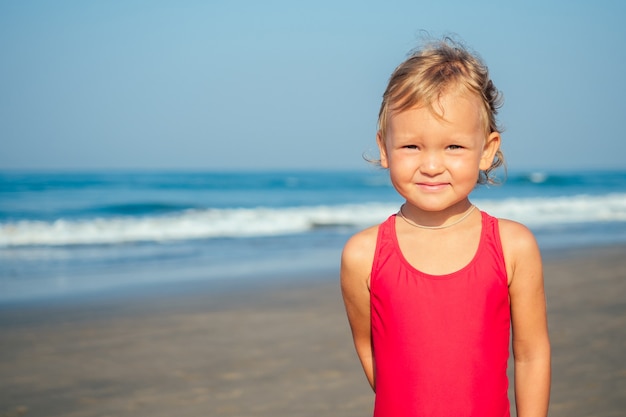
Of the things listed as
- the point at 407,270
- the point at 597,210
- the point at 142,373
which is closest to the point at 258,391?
the point at 142,373

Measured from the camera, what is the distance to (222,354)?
5.19m

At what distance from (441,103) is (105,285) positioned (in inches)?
270

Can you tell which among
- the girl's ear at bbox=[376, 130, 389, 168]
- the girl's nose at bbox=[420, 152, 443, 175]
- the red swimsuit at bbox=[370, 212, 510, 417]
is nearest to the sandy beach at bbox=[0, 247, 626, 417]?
the red swimsuit at bbox=[370, 212, 510, 417]

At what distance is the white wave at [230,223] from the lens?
1431 cm

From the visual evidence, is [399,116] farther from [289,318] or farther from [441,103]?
[289,318]

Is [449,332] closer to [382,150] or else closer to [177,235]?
[382,150]

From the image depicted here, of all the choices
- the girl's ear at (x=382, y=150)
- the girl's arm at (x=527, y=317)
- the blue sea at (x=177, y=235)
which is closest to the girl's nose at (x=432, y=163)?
the girl's ear at (x=382, y=150)

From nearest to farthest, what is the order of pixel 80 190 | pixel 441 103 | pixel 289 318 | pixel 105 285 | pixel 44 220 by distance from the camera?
pixel 441 103, pixel 289 318, pixel 105 285, pixel 44 220, pixel 80 190

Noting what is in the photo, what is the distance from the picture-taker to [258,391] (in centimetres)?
438

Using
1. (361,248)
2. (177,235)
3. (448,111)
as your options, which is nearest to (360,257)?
(361,248)

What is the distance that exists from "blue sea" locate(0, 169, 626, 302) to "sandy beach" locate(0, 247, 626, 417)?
127 cm

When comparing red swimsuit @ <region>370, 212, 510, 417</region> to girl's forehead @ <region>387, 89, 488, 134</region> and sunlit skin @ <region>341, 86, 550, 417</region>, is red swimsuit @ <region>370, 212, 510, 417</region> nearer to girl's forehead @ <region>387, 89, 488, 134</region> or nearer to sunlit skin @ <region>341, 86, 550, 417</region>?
sunlit skin @ <region>341, 86, 550, 417</region>

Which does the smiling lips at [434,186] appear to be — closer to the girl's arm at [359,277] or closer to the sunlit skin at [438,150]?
the sunlit skin at [438,150]

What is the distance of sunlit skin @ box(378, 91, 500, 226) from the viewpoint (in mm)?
1915
